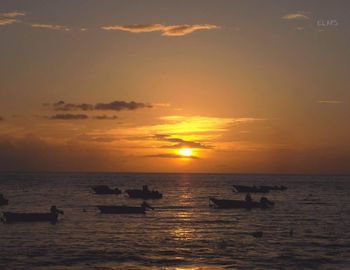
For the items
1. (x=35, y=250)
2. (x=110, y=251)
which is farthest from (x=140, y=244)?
(x=35, y=250)

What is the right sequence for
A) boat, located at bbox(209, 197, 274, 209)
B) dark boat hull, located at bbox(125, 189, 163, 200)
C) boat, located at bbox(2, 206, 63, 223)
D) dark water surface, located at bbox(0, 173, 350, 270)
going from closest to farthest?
dark water surface, located at bbox(0, 173, 350, 270), boat, located at bbox(2, 206, 63, 223), boat, located at bbox(209, 197, 274, 209), dark boat hull, located at bbox(125, 189, 163, 200)

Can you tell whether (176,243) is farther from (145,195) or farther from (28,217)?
(145,195)

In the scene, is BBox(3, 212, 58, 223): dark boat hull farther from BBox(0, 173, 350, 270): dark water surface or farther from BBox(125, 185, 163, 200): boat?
BBox(125, 185, 163, 200): boat

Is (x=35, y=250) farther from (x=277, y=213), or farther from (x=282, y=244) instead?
(x=277, y=213)

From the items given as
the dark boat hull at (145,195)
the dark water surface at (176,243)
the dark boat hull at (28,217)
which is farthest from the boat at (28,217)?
the dark boat hull at (145,195)

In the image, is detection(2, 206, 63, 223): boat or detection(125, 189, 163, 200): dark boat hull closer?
detection(2, 206, 63, 223): boat

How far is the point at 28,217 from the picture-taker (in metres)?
66.1

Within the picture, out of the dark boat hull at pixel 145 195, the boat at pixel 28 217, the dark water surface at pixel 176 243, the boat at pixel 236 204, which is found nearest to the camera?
the dark water surface at pixel 176 243

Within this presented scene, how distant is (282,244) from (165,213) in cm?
3700

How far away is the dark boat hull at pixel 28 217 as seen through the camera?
213 ft

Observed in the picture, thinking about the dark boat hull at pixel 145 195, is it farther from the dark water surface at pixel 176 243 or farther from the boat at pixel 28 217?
the boat at pixel 28 217

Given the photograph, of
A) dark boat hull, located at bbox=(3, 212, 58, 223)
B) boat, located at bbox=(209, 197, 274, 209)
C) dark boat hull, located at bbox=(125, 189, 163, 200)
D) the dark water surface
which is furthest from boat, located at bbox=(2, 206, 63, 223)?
dark boat hull, located at bbox=(125, 189, 163, 200)

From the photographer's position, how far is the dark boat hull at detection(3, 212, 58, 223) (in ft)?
213

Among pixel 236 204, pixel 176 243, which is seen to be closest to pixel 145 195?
pixel 236 204
